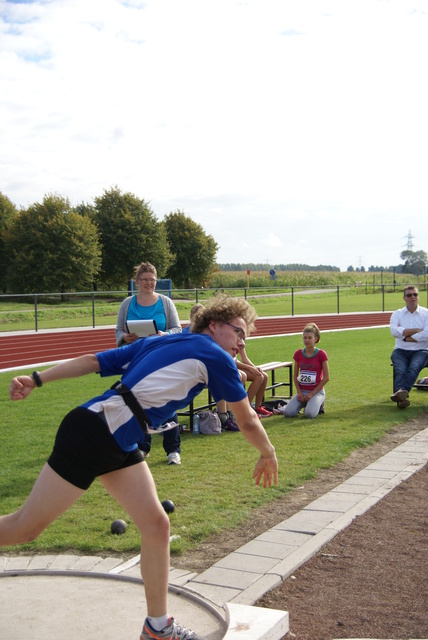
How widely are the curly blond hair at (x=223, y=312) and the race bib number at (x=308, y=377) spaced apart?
21.1 feet

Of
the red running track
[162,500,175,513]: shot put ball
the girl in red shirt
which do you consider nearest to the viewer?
[162,500,175,513]: shot put ball

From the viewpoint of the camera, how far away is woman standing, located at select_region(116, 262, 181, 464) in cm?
733

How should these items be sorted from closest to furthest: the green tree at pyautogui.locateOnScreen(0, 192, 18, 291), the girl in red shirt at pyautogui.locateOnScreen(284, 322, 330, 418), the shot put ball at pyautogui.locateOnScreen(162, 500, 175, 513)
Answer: the shot put ball at pyautogui.locateOnScreen(162, 500, 175, 513), the girl in red shirt at pyautogui.locateOnScreen(284, 322, 330, 418), the green tree at pyautogui.locateOnScreen(0, 192, 18, 291)

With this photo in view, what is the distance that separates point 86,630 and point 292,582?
136 cm

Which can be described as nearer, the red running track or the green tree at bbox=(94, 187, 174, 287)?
the red running track

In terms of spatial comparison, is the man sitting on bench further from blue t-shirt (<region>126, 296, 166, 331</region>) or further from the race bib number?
blue t-shirt (<region>126, 296, 166, 331</region>)

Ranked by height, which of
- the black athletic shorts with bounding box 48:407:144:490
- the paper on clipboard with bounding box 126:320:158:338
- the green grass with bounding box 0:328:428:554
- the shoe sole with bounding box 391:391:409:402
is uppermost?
the paper on clipboard with bounding box 126:320:158:338

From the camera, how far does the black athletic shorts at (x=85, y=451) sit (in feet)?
10.8

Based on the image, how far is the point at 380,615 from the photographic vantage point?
13.0 ft

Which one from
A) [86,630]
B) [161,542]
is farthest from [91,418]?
[86,630]

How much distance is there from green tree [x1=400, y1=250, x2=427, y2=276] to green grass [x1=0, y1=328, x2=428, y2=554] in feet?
346

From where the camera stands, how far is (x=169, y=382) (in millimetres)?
3393

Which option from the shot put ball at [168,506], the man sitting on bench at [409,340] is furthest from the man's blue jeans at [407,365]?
the shot put ball at [168,506]

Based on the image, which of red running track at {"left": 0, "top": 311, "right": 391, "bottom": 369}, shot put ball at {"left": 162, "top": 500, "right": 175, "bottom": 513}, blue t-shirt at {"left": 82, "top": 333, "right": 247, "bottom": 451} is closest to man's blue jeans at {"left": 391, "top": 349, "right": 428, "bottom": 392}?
red running track at {"left": 0, "top": 311, "right": 391, "bottom": 369}
